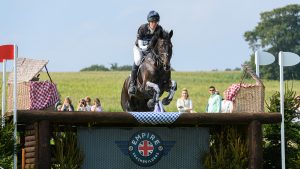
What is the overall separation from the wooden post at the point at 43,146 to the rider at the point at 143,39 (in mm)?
2754

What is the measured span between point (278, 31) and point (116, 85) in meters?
45.1

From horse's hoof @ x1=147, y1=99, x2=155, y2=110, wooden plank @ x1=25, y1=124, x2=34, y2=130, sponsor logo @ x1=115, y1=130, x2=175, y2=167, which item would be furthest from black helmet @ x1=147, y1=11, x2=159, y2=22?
wooden plank @ x1=25, y1=124, x2=34, y2=130

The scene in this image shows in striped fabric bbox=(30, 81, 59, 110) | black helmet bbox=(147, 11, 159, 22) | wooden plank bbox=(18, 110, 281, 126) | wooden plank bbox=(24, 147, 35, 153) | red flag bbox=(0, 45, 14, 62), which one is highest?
black helmet bbox=(147, 11, 159, 22)

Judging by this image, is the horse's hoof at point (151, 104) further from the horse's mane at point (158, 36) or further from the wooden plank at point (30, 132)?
the wooden plank at point (30, 132)

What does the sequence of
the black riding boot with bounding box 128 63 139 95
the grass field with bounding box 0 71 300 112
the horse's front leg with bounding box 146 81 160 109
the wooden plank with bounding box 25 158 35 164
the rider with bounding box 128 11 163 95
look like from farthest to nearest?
1. the grass field with bounding box 0 71 300 112
2. the black riding boot with bounding box 128 63 139 95
3. the rider with bounding box 128 11 163 95
4. the horse's front leg with bounding box 146 81 160 109
5. the wooden plank with bounding box 25 158 35 164

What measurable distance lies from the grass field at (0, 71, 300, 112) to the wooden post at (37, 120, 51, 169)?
86.9ft

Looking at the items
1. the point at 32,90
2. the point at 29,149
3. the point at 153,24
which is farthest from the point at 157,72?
the point at 29,149

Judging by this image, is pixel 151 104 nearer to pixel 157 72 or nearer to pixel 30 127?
pixel 157 72

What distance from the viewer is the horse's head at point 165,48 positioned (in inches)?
577

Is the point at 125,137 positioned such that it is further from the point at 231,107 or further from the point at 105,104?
the point at 105,104

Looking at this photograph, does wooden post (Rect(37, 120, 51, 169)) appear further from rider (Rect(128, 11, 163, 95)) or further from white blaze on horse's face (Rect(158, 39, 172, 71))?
rider (Rect(128, 11, 163, 95))

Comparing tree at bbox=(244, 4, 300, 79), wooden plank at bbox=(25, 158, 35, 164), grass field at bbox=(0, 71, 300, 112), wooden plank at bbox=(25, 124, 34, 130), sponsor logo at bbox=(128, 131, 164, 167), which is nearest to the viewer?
wooden plank at bbox=(25, 158, 35, 164)

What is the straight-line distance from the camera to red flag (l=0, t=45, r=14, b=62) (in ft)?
44.1

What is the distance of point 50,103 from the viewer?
13688 millimetres
